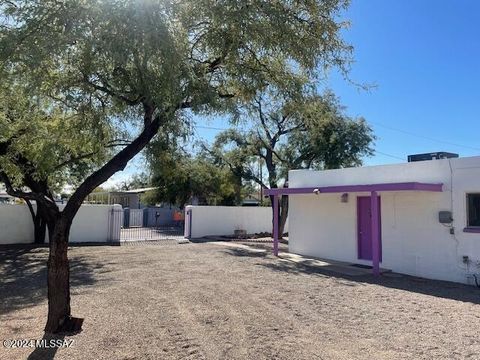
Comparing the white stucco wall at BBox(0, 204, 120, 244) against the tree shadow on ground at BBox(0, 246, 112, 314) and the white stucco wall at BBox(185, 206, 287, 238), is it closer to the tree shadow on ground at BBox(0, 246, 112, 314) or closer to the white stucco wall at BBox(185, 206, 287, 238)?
the tree shadow on ground at BBox(0, 246, 112, 314)

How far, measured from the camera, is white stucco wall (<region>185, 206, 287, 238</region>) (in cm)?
2514

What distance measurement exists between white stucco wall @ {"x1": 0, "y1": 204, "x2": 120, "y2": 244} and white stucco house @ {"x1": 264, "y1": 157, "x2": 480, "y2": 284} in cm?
974

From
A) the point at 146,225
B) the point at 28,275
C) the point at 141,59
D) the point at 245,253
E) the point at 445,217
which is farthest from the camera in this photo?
the point at 146,225

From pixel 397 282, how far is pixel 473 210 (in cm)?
280

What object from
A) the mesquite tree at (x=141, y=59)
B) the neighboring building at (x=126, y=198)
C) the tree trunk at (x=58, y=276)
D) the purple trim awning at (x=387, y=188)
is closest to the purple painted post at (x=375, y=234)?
the purple trim awning at (x=387, y=188)

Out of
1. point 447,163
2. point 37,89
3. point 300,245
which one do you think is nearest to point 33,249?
point 300,245

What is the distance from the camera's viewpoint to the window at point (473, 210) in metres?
11.5

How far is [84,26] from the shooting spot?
4.93 m

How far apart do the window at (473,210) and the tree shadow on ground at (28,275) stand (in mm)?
9922

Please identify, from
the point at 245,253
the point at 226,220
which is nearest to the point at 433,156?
the point at 245,253

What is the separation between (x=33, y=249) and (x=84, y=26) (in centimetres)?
1575

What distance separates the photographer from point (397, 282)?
455 inches

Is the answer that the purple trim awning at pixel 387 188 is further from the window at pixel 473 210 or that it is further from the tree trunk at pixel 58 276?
the tree trunk at pixel 58 276

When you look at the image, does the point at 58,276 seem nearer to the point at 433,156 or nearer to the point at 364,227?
the point at 364,227
